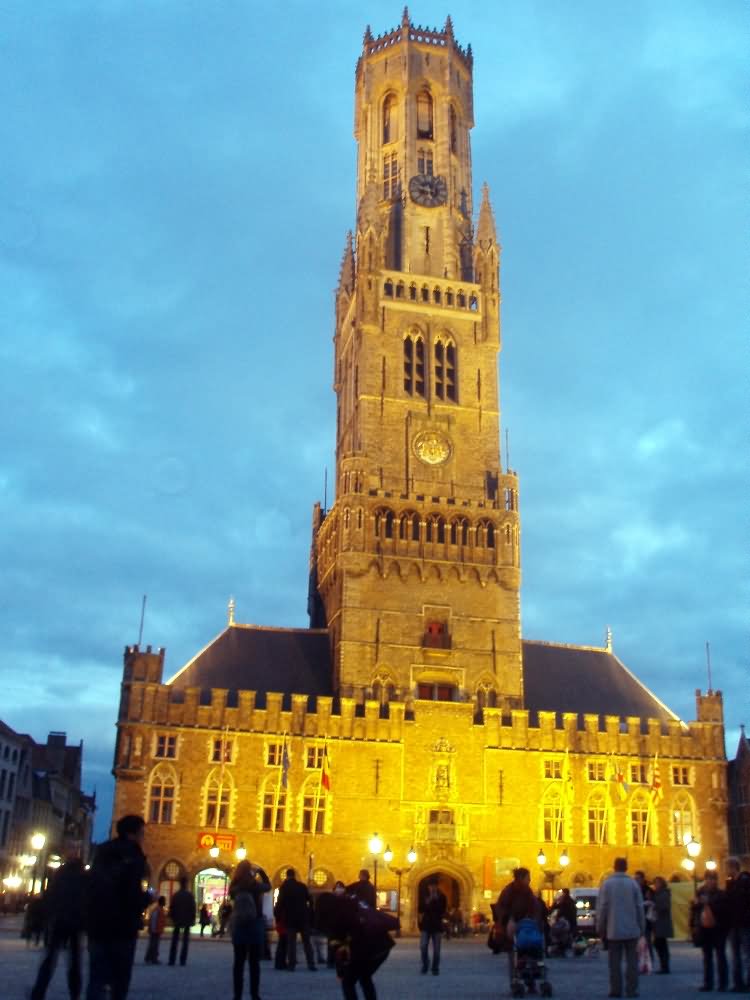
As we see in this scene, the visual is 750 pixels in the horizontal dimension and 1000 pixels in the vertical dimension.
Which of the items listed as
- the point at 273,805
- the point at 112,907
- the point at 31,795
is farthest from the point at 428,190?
the point at 112,907

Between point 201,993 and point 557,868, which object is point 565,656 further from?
point 201,993

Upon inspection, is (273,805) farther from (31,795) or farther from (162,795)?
(31,795)

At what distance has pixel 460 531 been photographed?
5725cm

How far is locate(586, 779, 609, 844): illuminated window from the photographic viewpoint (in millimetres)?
52500

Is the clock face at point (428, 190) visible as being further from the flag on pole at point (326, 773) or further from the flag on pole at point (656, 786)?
the flag on pole at point (656, 786)

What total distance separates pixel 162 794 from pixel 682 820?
25459 millimetres

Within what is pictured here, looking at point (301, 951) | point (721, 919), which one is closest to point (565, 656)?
point (301, 951)

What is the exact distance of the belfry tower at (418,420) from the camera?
55.0m

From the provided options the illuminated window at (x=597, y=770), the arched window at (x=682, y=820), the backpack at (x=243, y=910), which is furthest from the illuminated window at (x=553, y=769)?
the backpack at (x=243, y=910)

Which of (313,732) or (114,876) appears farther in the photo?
(313,732)

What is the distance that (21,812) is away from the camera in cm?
6962

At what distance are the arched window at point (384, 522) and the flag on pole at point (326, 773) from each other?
11421 mm

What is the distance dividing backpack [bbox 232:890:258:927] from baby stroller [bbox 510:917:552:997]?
3.87 m

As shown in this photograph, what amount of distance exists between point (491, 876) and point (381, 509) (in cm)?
1879
